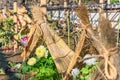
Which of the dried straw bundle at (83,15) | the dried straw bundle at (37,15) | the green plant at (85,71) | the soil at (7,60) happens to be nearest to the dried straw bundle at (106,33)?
the dried straw bundle at (83,15)

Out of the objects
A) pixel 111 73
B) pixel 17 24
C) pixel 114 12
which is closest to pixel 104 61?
pixel 111 73

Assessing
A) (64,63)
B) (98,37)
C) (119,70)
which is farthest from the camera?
(64,63)

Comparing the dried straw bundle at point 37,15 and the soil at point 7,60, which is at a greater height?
the dried straw bundle at point 37,15

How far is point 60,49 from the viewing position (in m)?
3.82

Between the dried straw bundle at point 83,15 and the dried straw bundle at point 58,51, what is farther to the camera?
the dried straw bundle at point 58,51

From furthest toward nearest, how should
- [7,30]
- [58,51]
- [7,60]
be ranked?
[7,30] → [7,60] → [58,51]

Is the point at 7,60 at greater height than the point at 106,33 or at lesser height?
lesser

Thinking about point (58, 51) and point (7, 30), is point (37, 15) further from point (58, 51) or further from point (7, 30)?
point (7, 30)

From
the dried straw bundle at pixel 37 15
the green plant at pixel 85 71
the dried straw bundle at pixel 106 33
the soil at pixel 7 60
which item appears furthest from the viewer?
the soil at pixel 7 60

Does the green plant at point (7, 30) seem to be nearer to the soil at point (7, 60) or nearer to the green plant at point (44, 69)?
the soil at point (7, 60)

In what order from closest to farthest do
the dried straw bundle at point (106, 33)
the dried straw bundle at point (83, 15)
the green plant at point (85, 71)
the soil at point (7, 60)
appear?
the dried straw bundle at point (106, 33) → the dried straw bundle at point (83, 15) → the green plant at point (85, 71) → the soil at point (7, 60)

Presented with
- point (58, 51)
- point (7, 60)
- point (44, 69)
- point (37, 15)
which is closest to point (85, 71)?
point (58, 51)

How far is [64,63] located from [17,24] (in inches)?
222

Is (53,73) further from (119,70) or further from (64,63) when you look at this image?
(119,70)
